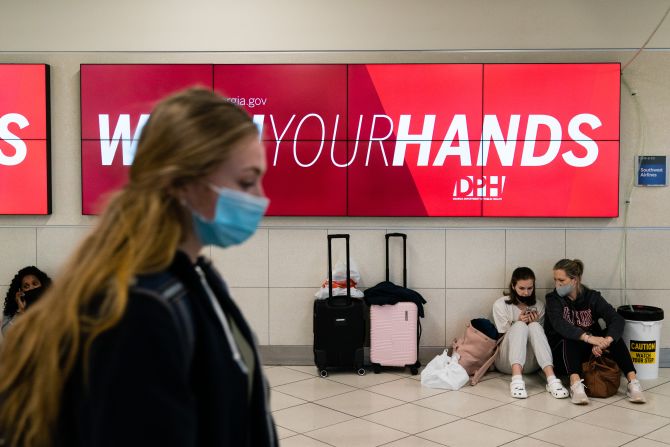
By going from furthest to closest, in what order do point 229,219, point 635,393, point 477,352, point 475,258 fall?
point 475,258, point 477,352, point 635,393, point 229,219

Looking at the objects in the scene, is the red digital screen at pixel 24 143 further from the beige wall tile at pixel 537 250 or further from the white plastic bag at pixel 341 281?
the beige wall tile at pixel 537 250

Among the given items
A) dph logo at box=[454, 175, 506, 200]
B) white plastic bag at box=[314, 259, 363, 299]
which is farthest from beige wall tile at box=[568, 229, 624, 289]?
white plastic bag at box=[314, 259, 363, 299]

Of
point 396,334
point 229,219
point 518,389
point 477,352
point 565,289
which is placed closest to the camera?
point 229,219

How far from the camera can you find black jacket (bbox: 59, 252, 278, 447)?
3.24 ft

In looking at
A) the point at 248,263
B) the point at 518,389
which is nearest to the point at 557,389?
the point at 518,389

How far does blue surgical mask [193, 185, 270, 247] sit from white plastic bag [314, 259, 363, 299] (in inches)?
187

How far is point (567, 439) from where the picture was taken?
174 inches

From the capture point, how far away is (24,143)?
612cm

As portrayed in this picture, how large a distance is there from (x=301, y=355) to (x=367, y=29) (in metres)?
2.66

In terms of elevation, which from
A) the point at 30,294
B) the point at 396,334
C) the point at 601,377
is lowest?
the point at 601,377

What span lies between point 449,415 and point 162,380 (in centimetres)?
413

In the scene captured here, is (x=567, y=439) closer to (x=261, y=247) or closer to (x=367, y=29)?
(x=261, y=247)

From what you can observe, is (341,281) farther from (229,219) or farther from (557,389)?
(229,219)

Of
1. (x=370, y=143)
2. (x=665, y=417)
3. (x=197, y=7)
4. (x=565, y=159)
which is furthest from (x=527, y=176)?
(x=197, y=7)
